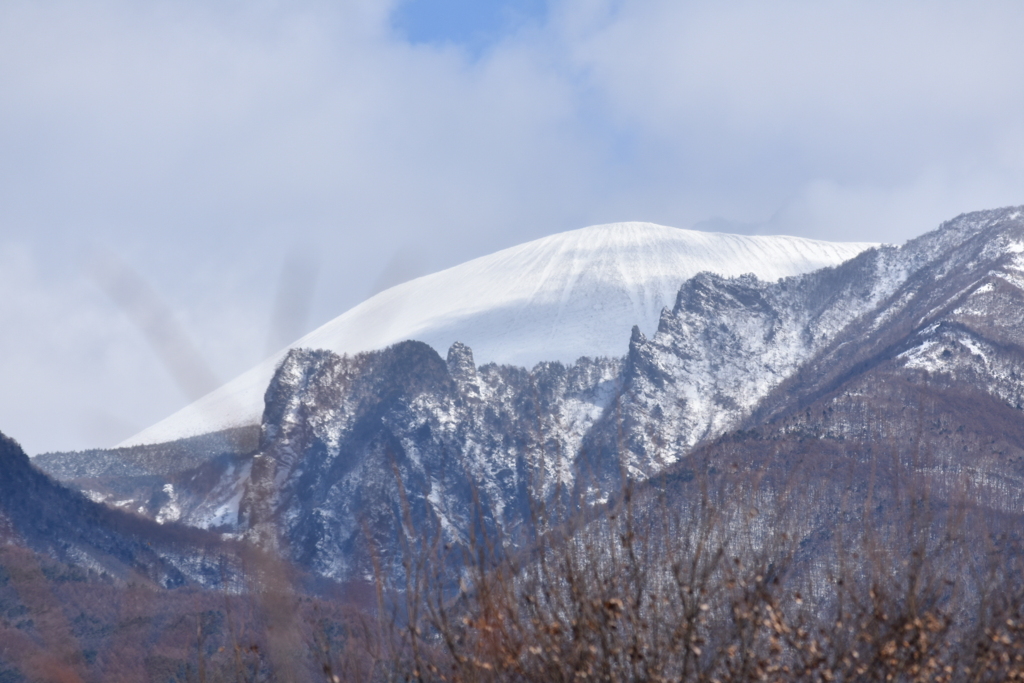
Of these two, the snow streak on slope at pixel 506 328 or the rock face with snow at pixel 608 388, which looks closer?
the rock face with snow at pixel 608 388

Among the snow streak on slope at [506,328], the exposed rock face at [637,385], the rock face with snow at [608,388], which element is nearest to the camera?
the exposed rock face at [637,385]

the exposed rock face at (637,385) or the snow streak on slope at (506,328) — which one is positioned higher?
the snow streak on slope at (506,328)

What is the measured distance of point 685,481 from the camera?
86.2m

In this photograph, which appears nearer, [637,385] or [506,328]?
[637,385]

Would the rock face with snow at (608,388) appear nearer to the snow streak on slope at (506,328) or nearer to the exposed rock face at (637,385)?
the exposed rock face at (637,385)

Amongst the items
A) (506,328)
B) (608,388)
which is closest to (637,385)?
(608,388)

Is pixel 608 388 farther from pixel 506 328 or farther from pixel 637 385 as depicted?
pixel 506 328

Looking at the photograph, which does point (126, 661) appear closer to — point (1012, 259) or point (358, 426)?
point (358, 426)

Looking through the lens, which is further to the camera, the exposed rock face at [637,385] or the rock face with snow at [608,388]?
the rock face with snow at [608,388]

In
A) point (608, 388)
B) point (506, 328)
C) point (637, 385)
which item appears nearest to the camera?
point (637, 385)

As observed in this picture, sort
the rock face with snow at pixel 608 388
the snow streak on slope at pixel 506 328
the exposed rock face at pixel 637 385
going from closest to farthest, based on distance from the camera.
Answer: the exposed rock face at pixel 637 385 < the rock face with snow at pixel 608 388 < the snow streak on slope at pixel 506 328

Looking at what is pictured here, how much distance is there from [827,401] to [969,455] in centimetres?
2615

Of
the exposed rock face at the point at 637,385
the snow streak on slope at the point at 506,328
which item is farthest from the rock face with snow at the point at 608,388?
the snow streak on slope at the point at 506,328

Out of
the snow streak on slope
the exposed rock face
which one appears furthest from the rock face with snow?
the snow streak on slope
